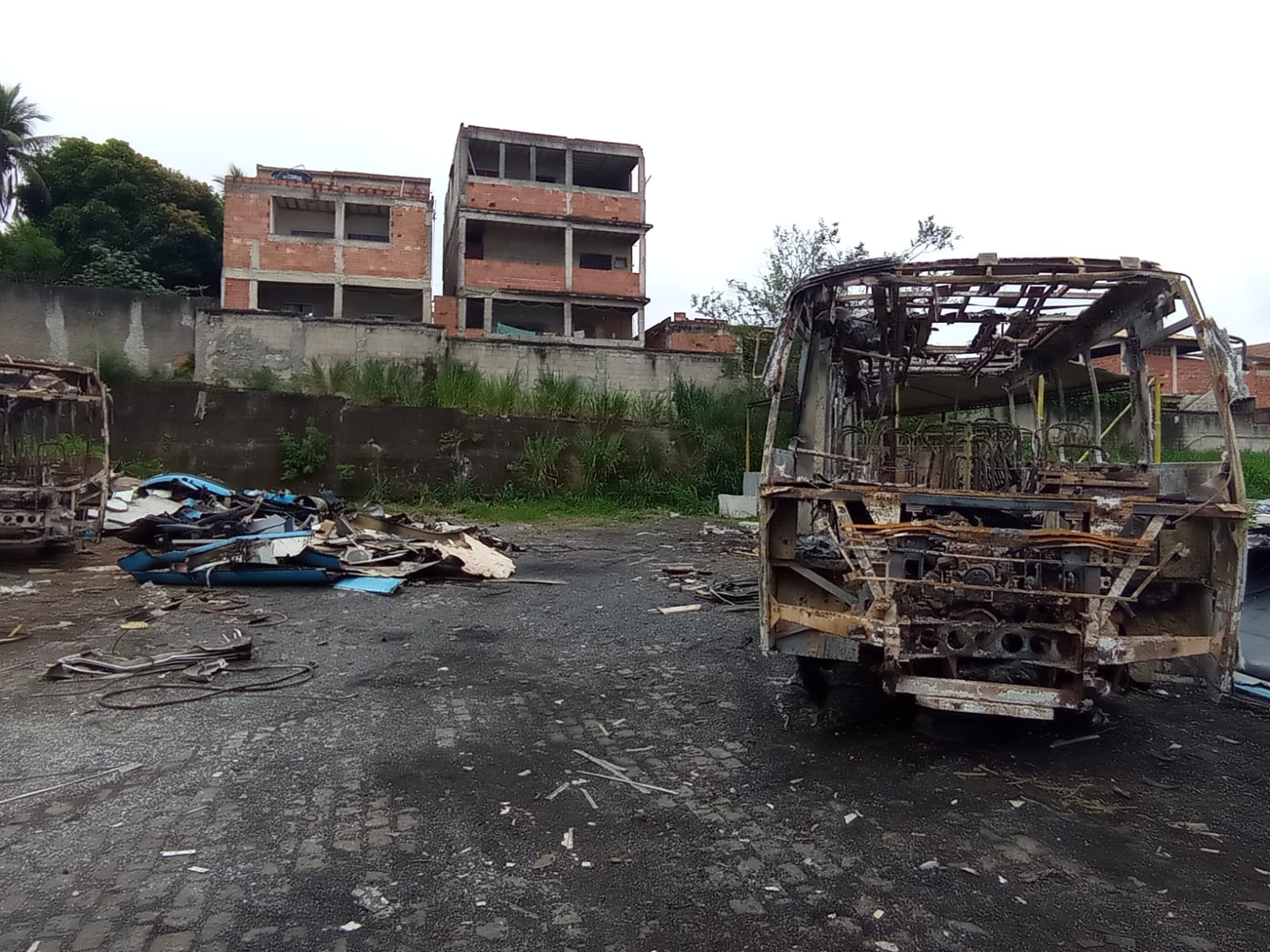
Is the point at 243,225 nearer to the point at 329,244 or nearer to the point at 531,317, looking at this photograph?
the point at 329,244

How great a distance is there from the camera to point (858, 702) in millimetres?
4477

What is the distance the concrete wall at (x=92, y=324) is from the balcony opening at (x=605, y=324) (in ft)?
43.5

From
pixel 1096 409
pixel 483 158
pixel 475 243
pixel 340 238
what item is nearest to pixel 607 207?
pixel 475 243

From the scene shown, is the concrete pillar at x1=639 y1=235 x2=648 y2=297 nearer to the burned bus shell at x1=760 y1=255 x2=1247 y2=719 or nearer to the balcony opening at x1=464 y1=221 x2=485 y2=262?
the balcony opening at x1=464 y1=221 x2=485 y2=262

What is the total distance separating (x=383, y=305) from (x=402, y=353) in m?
8.92

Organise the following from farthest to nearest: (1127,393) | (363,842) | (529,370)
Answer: (529,370)
(1127,393)
(363,842)

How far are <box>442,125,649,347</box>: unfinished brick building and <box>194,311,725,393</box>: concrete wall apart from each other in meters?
7.02

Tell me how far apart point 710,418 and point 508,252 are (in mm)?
15489

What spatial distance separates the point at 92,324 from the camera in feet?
66.1

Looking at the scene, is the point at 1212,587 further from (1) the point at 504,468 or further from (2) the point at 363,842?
(1) the point at 504,468

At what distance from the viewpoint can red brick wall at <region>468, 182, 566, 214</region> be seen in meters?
28.0

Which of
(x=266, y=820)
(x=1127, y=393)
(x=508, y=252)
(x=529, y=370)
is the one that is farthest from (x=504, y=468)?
(x=508, y=252)

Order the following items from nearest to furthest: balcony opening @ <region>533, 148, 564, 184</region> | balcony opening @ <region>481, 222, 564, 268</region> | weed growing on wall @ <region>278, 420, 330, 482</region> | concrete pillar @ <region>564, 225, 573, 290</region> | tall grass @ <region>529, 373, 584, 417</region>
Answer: weed growing on wall @ <region>278, 420, 330, 482</region> < tall grass @ <region>529, 373, 584, 417</region> < concrete pillar @ <region>564, 225, 573, 290</region> < balcony opening @ <region>481, 222, 564, 268</region> < balcony opening @ <region>533, 148, 564, 184</region>

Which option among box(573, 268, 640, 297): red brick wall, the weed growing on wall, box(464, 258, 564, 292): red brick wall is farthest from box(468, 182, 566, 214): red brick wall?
the weed growing on wall
